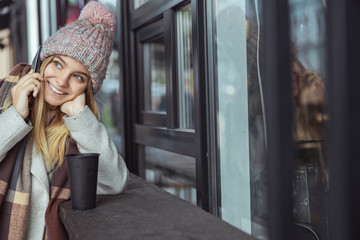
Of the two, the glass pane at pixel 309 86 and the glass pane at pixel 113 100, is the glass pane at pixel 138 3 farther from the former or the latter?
the glass pane at pixel 309 86

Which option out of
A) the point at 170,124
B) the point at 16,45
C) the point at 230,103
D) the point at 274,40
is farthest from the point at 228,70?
the point at 16,45

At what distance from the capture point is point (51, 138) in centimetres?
125

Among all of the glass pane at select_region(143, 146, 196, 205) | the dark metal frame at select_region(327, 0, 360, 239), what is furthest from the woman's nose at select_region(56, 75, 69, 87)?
the dark metal frame at select_region(327, 0, 360, 239)

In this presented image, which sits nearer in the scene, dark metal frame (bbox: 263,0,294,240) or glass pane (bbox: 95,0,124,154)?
dark metal frame (bbox: 263,0,294,240)

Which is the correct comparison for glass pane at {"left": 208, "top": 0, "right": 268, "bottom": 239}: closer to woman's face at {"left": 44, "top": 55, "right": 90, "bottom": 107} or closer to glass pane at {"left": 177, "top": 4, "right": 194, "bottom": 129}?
glass pane at {"left": 177, "top": 4, "right": 194, "bottom": 129}

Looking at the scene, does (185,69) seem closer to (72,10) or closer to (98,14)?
(98,14)

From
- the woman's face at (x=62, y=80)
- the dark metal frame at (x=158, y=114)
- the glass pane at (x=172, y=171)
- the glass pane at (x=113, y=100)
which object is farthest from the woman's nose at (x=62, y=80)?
the glass pane at (x=113, y=100)

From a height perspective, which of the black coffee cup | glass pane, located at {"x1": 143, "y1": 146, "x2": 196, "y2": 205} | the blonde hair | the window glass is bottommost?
glass pane, located at {"x1": 143, "y1": 146, "x2": 196, "y2": 205}

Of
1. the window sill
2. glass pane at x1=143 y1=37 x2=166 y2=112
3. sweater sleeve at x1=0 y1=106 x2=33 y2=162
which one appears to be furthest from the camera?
glass pane at x1=143 y1=37 x2=166 y2=112

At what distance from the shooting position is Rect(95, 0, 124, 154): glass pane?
236 cm

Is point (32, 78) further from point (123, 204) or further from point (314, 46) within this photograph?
point (314, 46)

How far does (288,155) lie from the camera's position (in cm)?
42

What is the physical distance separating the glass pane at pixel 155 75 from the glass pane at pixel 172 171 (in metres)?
0.24

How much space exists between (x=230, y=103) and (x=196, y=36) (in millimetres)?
273
